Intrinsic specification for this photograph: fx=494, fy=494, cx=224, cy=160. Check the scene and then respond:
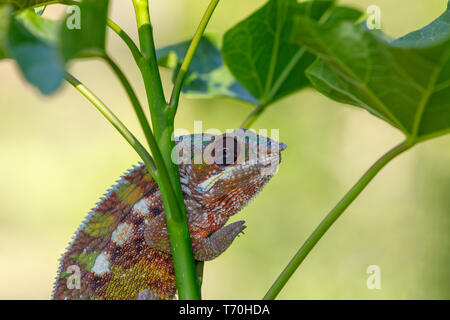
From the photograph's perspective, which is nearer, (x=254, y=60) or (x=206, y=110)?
(x=254, y=60)

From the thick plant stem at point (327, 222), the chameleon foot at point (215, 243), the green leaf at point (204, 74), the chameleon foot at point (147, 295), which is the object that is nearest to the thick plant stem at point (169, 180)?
the thick plant stem at point (327, 222)

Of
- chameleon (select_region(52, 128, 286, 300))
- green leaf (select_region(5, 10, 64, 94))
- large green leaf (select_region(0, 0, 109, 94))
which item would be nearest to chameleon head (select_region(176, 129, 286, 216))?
chameleon (select_region(52, 128, 286, 300))

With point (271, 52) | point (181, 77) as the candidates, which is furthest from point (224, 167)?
point (271, 52)

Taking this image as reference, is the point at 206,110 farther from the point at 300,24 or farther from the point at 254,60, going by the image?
the point at 300,24

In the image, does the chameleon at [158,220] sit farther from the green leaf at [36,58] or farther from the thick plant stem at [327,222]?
the green leaf at [36,58]
